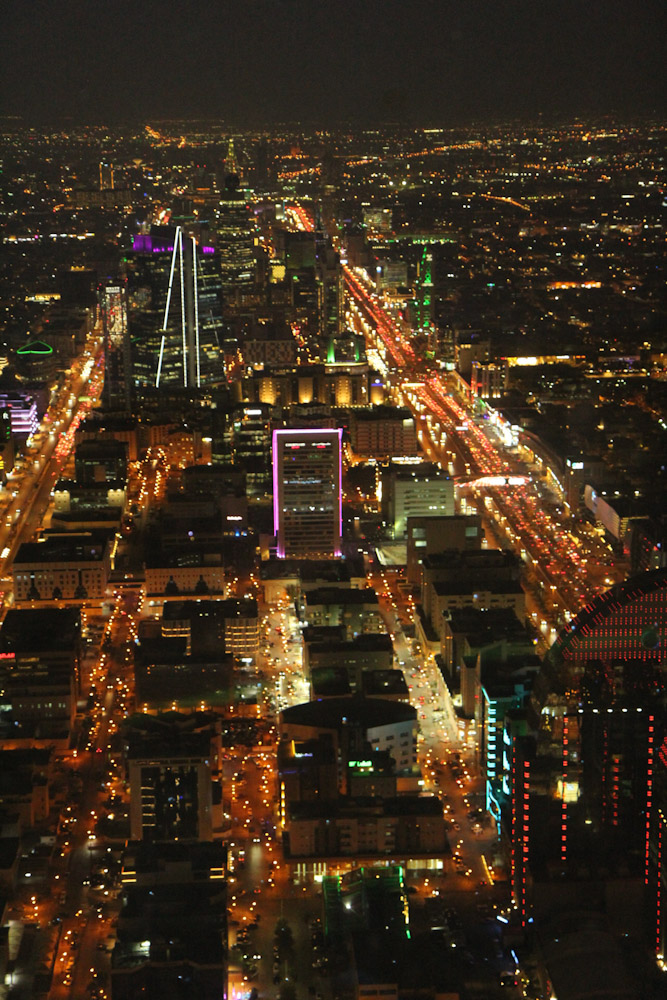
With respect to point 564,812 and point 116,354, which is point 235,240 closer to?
point 116,354

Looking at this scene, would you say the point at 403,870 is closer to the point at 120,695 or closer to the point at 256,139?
the point at 120,695

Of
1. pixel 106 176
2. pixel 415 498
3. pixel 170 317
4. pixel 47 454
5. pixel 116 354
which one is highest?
pixel 106 176

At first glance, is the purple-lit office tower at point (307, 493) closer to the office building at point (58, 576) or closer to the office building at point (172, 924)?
the office building at point (58, 576)

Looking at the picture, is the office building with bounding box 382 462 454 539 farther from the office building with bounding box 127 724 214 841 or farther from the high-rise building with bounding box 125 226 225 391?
the office building with bounding box 127 724 214 841

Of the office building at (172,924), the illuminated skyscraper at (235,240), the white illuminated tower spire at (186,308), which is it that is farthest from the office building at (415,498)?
the illuminated skyscraper at (235,240)

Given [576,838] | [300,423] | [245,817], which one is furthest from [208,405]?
[576,838]

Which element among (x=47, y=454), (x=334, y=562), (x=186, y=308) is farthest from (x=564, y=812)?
(x=186, y=308)
